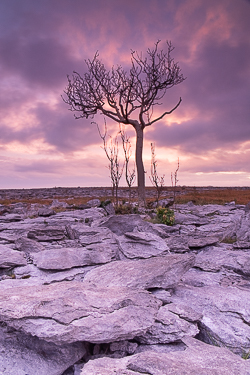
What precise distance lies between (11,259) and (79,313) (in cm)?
366

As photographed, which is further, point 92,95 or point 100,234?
point 92,95

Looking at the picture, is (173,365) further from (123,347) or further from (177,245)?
(177,245)

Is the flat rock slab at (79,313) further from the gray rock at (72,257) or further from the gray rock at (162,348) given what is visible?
the gray rock at (72,257)

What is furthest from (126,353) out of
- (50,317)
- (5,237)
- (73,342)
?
(5,237)

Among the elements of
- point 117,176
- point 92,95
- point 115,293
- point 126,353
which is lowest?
point 126,353

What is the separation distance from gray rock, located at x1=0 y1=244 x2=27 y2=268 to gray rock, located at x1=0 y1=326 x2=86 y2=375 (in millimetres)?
2938

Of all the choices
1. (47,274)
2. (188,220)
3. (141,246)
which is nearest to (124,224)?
(141,246)

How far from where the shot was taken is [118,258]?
7.19 meters

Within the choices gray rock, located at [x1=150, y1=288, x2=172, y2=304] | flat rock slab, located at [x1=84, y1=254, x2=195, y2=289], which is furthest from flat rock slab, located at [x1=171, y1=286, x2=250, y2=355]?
flat rock slab, located at [x1=84, y1=254, x2=195, y2=289]

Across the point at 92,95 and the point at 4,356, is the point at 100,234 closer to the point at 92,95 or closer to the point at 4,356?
the point at 4,356

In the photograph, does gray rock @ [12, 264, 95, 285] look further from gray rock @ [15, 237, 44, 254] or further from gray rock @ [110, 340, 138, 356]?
gray rock @ [110, 340, 138, 356]

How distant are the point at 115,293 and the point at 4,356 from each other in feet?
5.13

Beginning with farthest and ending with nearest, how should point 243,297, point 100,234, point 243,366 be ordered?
point 100,234 → point 243,297 → point 243,366

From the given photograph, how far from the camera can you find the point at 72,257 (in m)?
6.61
